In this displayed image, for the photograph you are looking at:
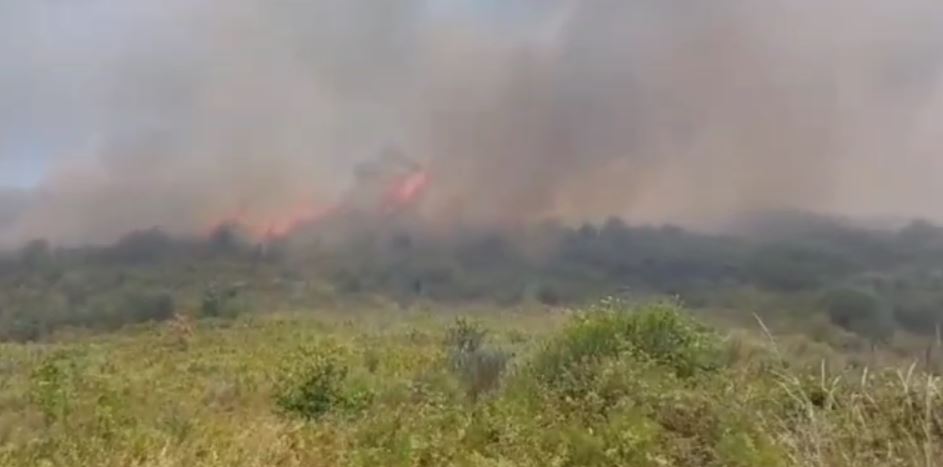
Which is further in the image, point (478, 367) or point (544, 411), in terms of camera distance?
point (478, 367)

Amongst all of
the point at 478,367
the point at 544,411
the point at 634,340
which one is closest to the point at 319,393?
the point at 478,367

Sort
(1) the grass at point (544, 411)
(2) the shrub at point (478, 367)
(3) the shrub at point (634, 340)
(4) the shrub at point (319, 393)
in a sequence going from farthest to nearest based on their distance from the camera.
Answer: (2) the shrub at point (478, 367), (3) the shrub at point (634, 340), (4) the shrub at point (319, 393), (1) the grass at point (544, 411)

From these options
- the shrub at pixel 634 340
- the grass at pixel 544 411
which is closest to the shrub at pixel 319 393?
the grass at pixel 544 411

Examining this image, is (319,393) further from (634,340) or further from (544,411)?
(544,411)

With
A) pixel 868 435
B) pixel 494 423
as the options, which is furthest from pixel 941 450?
pixel 494 423

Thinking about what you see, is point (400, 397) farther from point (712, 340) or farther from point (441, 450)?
point (441, 450)

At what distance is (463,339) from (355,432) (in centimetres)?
2040

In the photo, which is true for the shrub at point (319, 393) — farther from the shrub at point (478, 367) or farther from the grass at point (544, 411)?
the shrub at point (478, 367)

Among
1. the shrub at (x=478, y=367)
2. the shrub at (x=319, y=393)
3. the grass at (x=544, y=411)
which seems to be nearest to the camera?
the grass at (x=544, y=411)

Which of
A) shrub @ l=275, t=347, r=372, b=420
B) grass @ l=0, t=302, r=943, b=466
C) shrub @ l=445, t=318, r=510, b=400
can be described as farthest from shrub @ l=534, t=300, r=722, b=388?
shrub @ l=275, t=347, r=372, b=420

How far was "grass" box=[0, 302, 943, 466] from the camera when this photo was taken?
18.2 ft

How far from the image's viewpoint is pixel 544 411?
40.4 feet

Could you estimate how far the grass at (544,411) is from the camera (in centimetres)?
555

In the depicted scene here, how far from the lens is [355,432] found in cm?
1226
